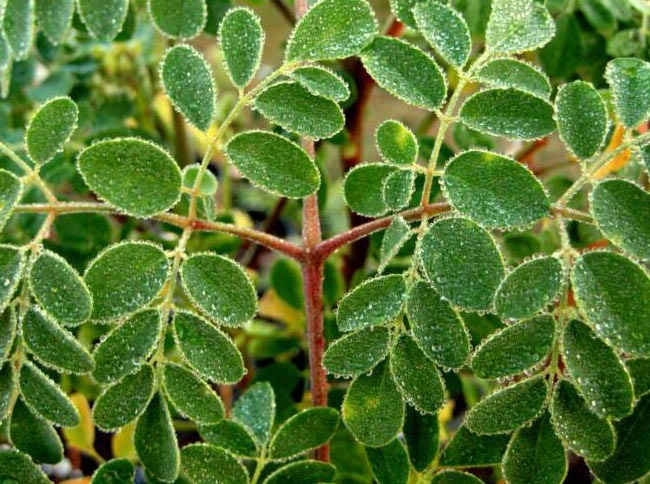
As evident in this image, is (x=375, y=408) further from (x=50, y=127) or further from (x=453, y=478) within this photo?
(x=50, y=127)

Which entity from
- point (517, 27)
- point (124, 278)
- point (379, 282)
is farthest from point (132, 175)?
point (517, 27)

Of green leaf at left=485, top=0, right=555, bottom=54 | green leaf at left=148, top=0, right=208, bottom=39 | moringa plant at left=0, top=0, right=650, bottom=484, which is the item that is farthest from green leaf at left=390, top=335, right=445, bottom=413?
green leaf at left=148, top=0, right=208, bottom=39

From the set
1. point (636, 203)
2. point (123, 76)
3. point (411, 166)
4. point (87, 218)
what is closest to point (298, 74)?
point (411, 166)

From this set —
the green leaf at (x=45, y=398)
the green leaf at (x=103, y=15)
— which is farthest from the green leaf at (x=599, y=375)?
the green leaf at (x=103, y=15)

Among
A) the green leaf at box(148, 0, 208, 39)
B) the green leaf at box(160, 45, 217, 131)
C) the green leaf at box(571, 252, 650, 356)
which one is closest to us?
the green leaf at box(571, 252, 650, 356)

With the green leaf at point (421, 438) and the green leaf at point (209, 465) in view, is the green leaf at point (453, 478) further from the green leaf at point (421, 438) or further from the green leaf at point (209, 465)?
the green leaf at point (209, 465)

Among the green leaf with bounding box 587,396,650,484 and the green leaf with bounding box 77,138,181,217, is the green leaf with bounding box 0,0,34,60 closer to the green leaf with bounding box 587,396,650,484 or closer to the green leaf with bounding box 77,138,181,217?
the green leaf with bounding box 77,138,181,217
